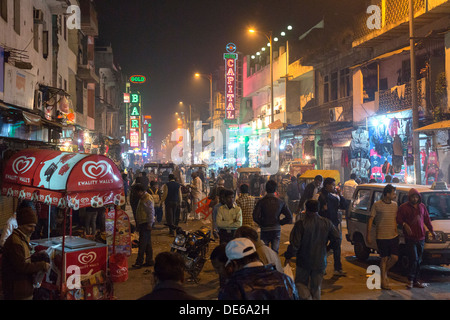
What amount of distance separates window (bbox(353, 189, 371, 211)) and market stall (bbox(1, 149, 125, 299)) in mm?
6023

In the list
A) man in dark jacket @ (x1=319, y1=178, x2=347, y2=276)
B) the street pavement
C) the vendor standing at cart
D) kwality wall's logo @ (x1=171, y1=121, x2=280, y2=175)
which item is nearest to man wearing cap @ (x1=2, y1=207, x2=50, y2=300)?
the street pavement

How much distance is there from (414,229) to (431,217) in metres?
1.38

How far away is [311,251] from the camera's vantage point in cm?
606

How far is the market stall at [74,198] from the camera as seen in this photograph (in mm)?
6488

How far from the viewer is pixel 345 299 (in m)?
7.33

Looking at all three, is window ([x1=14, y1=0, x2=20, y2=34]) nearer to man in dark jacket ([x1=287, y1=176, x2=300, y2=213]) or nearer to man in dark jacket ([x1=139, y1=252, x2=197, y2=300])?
man in dark jacket ([x1=287, y1=176, x2=300, y2=213])

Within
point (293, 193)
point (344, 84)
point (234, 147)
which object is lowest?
point (293, 193)

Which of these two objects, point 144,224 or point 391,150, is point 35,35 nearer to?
point 144,224

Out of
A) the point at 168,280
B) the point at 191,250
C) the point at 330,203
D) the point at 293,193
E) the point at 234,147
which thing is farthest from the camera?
the point at 234,147

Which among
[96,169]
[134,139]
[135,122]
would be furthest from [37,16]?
[134,139]

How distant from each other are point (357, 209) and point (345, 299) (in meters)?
3.64

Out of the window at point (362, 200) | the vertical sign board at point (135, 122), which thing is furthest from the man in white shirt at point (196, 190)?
the vertical sign board at point (135, 122)
